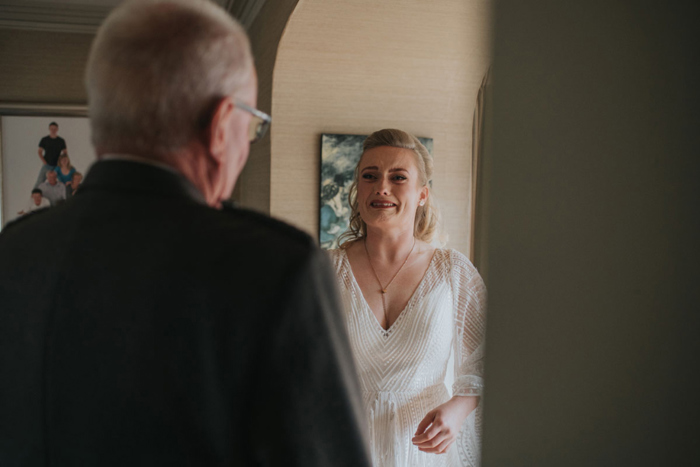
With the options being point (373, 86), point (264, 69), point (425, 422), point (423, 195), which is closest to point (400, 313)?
point (425, 422)

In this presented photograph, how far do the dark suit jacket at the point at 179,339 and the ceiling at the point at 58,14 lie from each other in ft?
12.7

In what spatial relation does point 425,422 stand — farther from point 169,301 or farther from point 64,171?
point 64,171

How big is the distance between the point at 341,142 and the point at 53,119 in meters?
2.78

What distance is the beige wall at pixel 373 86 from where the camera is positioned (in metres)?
2.92

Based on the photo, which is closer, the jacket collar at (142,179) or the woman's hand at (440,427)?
the jacket collar at (142,179)

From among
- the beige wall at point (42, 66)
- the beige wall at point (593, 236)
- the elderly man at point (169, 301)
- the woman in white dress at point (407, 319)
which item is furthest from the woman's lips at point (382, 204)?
the beige wall at point (42, 66)

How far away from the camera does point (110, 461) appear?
1.90 ft

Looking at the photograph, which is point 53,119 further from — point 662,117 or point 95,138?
point 662,117

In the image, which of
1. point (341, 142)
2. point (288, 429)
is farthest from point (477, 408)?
point (341, 142)

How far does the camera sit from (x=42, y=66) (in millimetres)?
4512

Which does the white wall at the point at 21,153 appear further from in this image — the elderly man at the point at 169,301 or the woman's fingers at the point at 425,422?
the elderly man at the point at 169,301

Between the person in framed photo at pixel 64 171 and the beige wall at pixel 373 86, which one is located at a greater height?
the beige wall at pixel 373 86

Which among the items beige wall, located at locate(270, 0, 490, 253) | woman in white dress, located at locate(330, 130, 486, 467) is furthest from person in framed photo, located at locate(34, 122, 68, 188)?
woman in white dress, located at locate(330, 130, 486, 467)

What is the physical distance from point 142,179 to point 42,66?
4777mm
